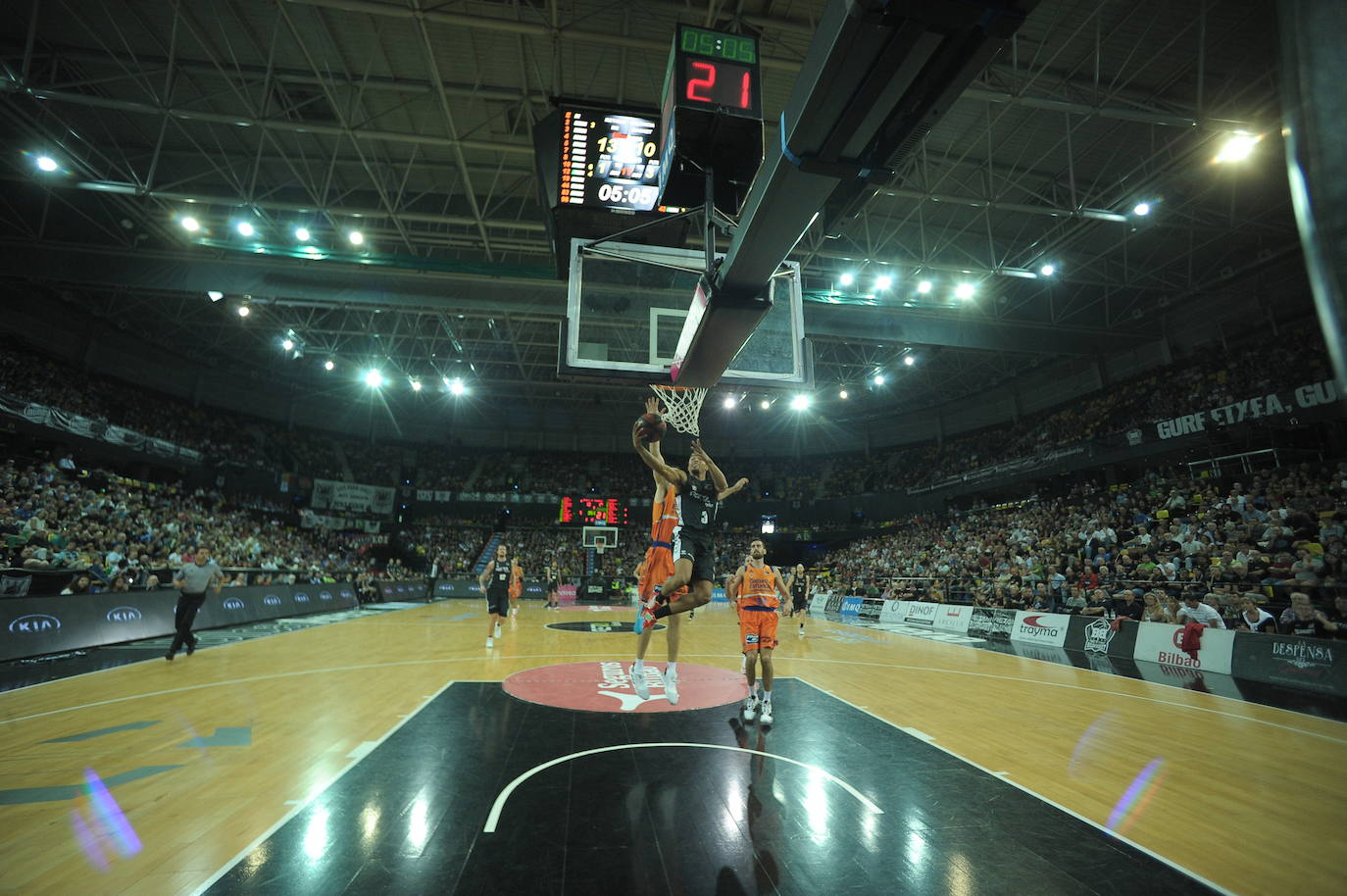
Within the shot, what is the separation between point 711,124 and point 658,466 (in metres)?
3.08

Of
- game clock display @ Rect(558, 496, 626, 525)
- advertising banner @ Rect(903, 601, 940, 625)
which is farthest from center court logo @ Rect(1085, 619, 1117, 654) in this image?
game clock display @ Rect(558, 496, 626, 525)

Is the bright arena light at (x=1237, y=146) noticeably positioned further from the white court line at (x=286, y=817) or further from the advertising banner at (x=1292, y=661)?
the white court line at (x=286, y=817)

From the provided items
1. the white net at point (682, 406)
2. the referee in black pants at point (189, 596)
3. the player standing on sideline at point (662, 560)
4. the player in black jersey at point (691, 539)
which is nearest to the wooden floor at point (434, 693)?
the referee in black pants at point (189, 596)

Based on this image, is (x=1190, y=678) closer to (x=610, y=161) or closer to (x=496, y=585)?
(x=610, y=161)

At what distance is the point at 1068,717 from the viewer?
293 inches

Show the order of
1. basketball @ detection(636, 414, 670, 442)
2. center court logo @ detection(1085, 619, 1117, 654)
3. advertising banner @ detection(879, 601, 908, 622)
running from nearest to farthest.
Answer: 1. basketball @ detection(636, 414, 670, 442)
2. center court logo @ detection(1085, 619, 1117, 654)
3. advertising banner @ detection(879, 601, 908, 622)

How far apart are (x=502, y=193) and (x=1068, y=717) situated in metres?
17.6

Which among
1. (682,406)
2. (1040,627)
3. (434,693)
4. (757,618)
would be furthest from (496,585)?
(1040,627)

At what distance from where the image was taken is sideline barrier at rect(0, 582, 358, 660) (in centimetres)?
990

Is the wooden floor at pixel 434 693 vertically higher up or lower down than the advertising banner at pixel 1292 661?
lower down

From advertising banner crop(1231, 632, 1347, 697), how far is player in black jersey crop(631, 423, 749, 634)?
951 centimetres

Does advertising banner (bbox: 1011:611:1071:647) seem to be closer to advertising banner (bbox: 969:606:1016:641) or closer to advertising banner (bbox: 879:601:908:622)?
advertising banner (bbox: 969:606:1016:641)

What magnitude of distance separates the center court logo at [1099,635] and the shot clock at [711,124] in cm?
1267

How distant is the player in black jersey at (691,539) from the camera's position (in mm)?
6230
